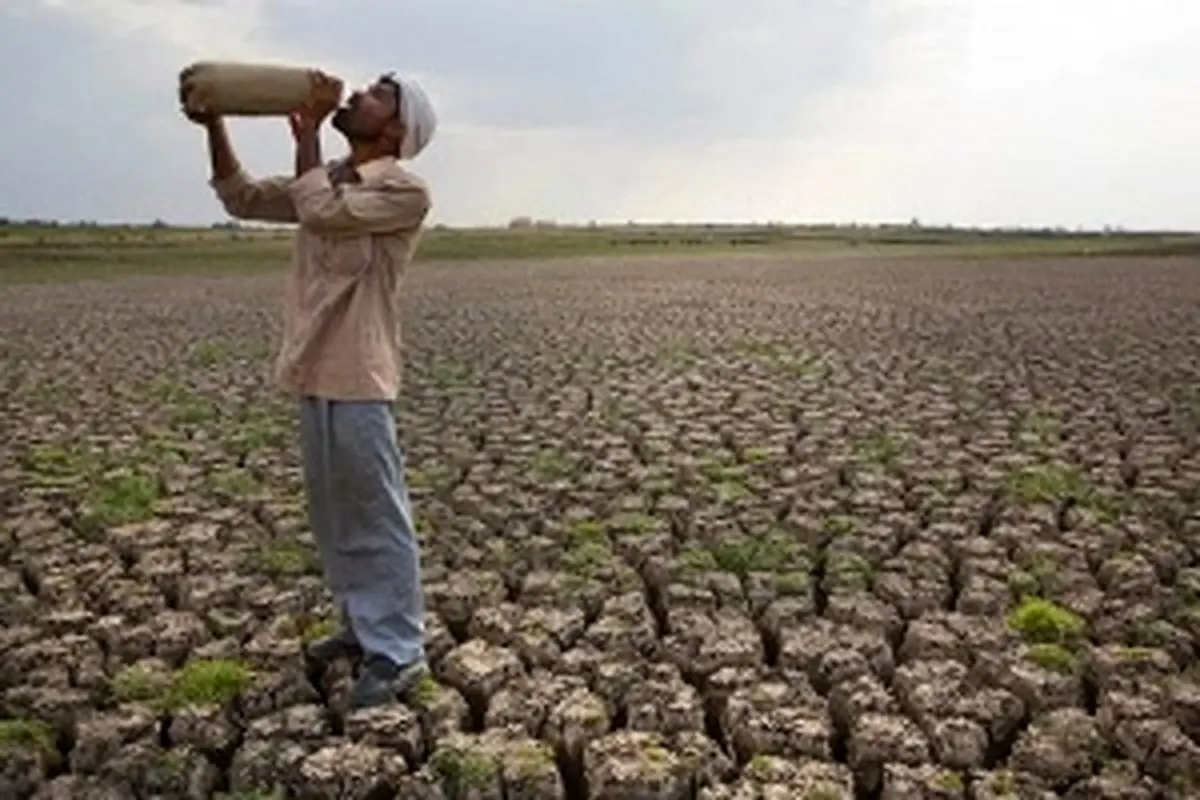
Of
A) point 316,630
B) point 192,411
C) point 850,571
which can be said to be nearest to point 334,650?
point 316,630

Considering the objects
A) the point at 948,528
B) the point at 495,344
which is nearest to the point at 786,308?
the point at 495,344

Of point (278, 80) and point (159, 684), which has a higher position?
point (278, 80)

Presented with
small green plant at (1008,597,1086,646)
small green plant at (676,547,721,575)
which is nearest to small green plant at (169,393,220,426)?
small green plant at (676,547,721,575)

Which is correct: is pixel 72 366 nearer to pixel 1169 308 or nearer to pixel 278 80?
pixel 278 80

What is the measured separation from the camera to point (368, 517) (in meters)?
3.75

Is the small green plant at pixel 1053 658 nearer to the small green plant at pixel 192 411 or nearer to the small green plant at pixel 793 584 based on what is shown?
the small green plant at pixel 793 584

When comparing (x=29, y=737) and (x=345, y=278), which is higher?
(x=345, y=278)

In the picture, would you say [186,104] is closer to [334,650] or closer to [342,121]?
[342,121]

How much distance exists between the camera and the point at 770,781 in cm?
322

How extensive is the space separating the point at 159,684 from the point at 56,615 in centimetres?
80

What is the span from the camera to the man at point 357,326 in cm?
354

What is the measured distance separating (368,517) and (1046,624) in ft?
6.62

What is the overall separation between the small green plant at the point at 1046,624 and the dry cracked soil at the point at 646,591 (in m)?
0.01

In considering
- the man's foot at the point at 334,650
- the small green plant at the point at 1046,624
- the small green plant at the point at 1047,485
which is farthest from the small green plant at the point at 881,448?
the man's foot at the point at 334,650
